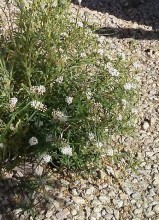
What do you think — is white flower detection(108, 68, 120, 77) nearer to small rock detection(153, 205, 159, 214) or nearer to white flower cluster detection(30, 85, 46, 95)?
white flower cluster detection(30, 85, 46, 95)

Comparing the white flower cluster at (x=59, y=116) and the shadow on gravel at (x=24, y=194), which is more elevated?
the white flower cluster at (x=59, y=116)

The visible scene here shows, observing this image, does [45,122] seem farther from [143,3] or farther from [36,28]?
[143,3]

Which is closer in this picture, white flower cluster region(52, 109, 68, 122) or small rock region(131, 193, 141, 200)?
white flower cluster region(52, 109, 68, 122)

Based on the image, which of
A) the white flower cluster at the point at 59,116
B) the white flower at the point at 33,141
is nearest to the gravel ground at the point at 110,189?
the white flower at the point at 33,141

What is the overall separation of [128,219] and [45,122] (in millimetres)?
1011

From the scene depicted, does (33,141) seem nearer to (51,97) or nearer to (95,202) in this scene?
(51,97)

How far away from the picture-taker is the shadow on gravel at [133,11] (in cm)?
630

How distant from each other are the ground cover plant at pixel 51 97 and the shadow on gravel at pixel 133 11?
2.76 meters

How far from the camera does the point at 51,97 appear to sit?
3.36 meters

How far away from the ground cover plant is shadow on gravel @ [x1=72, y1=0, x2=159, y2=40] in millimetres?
2763

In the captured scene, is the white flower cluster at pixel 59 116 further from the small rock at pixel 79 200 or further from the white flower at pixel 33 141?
the small rock at pixel 79 200

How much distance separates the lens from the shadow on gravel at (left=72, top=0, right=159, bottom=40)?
248 inches

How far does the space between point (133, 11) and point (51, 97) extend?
379cm

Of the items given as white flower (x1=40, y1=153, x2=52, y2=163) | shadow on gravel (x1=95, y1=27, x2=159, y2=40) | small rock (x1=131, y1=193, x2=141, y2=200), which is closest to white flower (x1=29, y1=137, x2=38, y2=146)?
white flower (x1=40, y1=153, x2=52, y2=163)
